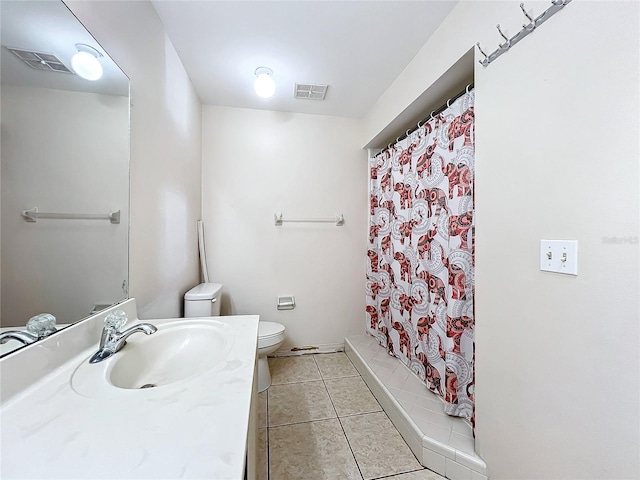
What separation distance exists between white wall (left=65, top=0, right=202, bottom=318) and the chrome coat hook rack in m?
1.54

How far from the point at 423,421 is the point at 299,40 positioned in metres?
2.33

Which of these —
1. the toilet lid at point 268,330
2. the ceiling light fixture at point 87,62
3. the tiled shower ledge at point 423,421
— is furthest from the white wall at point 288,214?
the ceiling light fixture at point 87,62

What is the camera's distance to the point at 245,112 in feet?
7.59

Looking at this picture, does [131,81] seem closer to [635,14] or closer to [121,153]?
[121,153]

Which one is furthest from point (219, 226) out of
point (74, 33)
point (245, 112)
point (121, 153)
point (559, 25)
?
point (559, 25)

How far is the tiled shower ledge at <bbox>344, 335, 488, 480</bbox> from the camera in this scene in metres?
1.16

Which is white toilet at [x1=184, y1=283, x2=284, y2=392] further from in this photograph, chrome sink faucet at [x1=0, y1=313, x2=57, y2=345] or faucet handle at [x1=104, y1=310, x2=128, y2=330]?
chrome sink faucet at [x1=0, y1=313, x2=57, y2=345]

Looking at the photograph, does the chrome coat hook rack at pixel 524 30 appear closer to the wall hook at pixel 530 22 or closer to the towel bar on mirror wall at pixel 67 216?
the wall hook at pixel 530 22

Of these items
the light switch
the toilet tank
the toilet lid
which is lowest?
the toilet lid

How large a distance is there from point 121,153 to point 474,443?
6.73 ft

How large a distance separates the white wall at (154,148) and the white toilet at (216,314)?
0.08 m

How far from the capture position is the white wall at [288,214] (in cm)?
228

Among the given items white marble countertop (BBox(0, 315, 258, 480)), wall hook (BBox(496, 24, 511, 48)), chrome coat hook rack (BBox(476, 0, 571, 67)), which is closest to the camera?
white marble countertop (BBox(0, 315, 258, 480))

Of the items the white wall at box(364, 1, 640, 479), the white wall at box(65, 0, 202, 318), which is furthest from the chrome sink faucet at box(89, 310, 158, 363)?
the white wall at box(364, 1, 640, 479)
